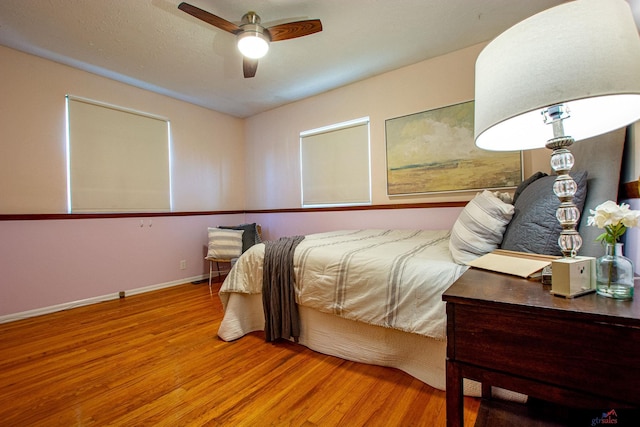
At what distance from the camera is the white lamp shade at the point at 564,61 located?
0.64 metres

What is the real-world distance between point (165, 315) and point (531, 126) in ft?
9.63

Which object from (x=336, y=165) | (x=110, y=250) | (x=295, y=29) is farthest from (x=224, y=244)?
(x=295, y=29)

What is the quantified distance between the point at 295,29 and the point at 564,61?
1.85m

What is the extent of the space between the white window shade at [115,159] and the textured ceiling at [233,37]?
45 centimetres

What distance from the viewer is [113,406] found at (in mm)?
1340

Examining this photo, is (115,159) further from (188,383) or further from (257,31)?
(188,383)

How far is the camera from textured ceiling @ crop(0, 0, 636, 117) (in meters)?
2.05

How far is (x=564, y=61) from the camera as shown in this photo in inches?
25.9

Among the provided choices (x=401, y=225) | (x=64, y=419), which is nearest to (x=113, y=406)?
(x=64, y=419)

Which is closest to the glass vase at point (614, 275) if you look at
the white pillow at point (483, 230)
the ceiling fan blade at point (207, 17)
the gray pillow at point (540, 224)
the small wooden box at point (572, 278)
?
the small wooden box at point (572, 278)

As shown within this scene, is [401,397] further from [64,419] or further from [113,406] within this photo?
[64,419]

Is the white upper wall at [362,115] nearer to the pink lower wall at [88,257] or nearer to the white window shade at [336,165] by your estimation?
the white window shade at [336,165]

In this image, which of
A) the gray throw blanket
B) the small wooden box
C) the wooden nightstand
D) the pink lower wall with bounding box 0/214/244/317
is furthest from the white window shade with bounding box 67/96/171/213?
the small wooden box

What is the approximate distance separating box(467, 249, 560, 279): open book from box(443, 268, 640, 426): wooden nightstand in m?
0.09
